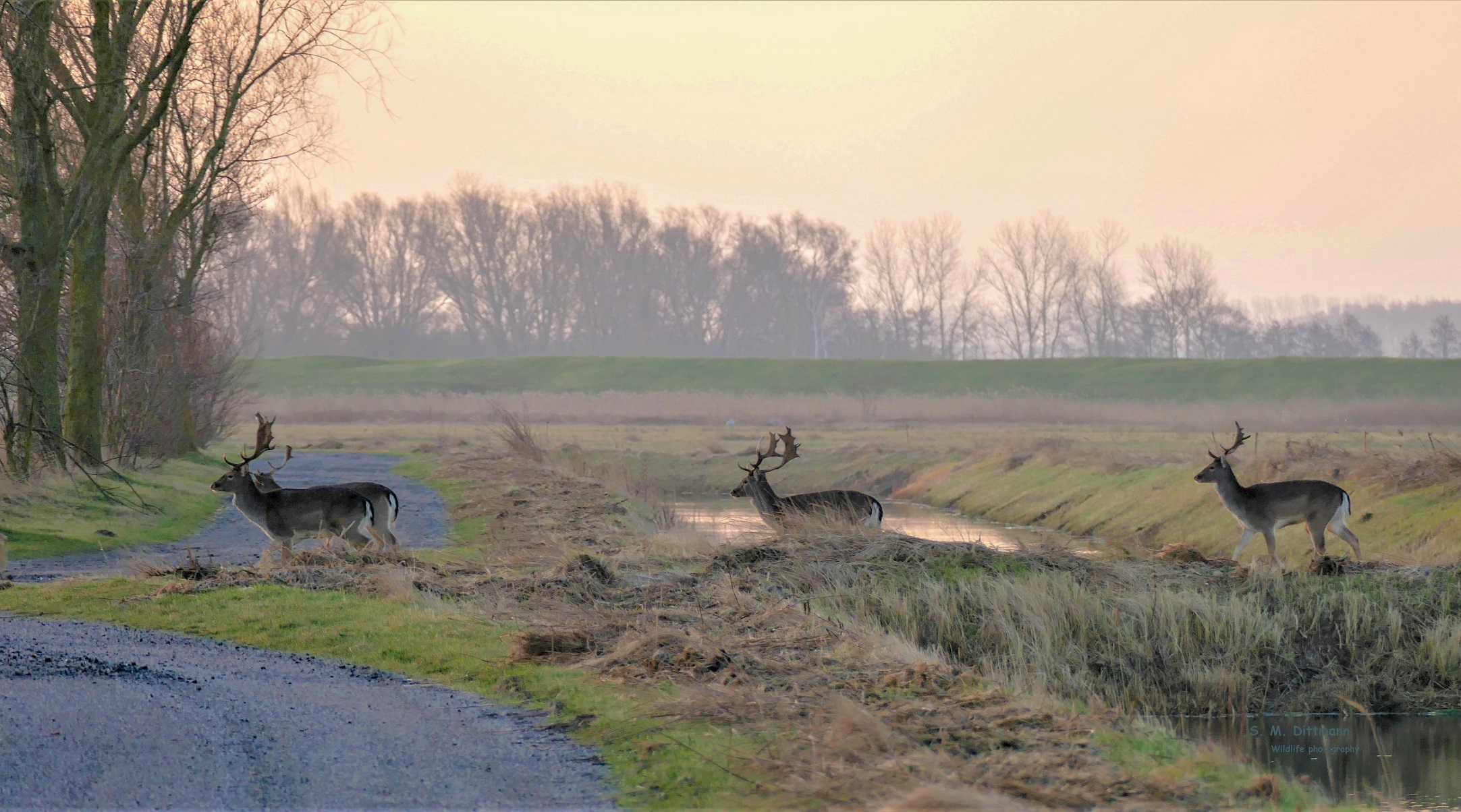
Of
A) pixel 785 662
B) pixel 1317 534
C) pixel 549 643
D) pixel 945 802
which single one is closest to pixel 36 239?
pixel 549 643

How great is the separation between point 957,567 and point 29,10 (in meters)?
15.2

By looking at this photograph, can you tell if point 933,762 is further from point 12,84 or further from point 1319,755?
point 12,84

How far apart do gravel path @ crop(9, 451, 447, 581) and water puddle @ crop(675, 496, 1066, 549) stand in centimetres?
502

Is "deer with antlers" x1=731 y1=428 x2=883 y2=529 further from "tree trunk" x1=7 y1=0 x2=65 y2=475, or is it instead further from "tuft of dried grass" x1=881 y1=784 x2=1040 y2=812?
"tuft of dried grass" x1=881 y1=784 x2=1040 y2=812

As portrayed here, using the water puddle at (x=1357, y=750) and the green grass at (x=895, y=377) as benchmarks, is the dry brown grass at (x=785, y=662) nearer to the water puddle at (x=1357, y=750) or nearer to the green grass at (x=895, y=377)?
the water puddle at (x=1357, y=750)

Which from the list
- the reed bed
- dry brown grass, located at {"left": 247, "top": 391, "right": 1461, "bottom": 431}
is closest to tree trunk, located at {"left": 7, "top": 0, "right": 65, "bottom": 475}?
the reed bed

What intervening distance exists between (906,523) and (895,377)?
7879 centimetres

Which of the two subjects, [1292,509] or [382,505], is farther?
[1292,509]

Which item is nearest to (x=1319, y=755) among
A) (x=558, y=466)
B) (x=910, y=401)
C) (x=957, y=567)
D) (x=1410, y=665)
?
(x=1410, y=665)

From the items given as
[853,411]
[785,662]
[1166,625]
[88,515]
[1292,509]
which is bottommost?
[1166,625]

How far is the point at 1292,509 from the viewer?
18.9 metres

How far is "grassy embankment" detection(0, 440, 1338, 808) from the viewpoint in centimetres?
736

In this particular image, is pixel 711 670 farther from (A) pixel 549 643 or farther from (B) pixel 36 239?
(B) pixel 36 239

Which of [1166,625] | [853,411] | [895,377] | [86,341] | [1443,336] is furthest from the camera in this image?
[1443,336]
